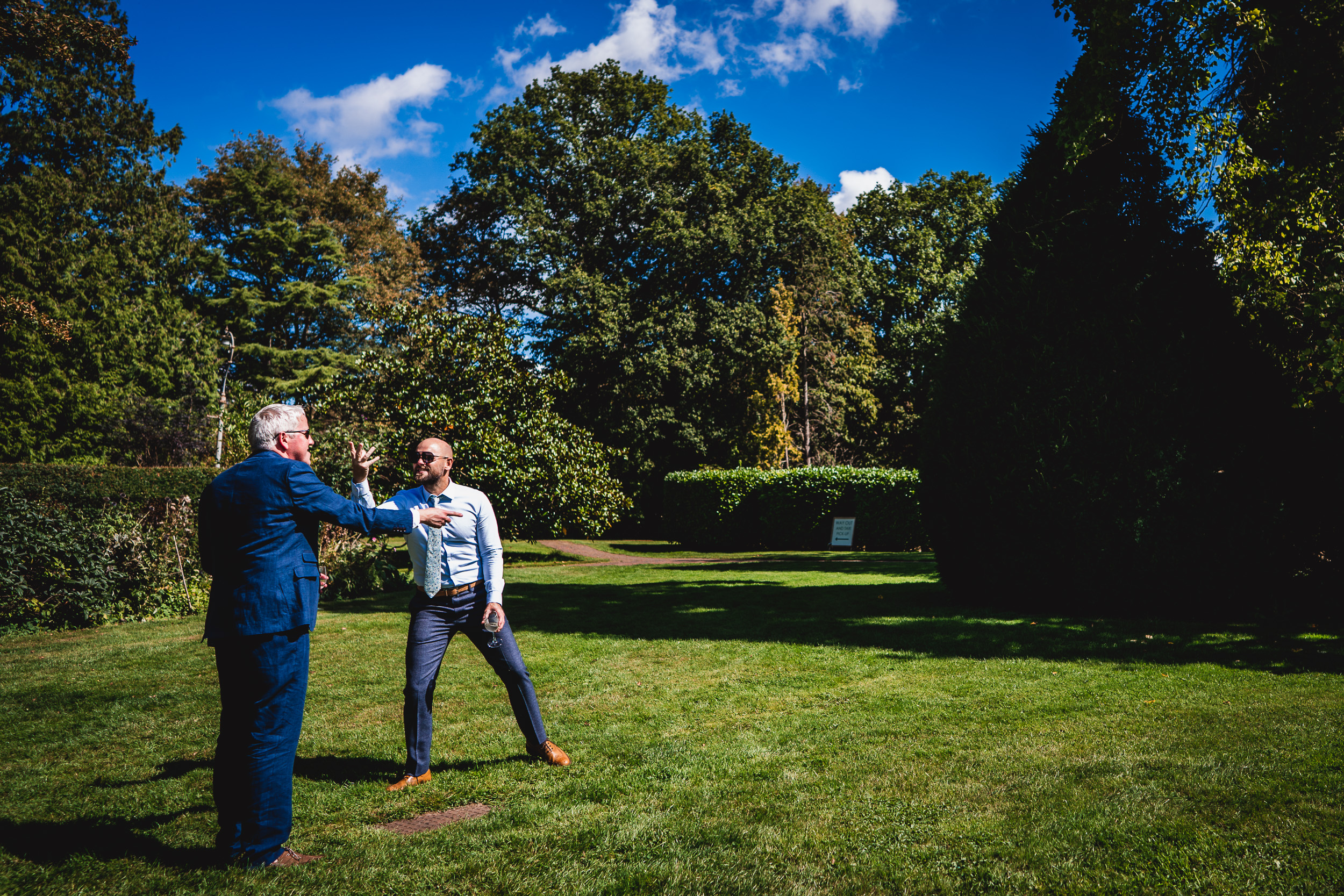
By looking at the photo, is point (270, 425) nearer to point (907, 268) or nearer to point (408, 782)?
point (408, 782)

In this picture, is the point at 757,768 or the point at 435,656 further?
the point at 757,768

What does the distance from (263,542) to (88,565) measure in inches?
421

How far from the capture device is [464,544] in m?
4.84

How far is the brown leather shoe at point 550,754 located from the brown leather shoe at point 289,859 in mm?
1611

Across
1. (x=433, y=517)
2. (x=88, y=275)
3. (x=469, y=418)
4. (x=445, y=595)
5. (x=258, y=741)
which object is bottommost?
(x=258, y=741)

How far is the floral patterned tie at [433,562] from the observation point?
4746 millimetres

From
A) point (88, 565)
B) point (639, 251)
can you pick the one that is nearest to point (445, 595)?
point (88, 565)

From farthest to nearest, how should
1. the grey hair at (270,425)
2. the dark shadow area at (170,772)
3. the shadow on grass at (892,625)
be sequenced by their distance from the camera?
the shadow on grass at (892,625) < the dark shadow area at (170,772) < the grey hair at (270,425)

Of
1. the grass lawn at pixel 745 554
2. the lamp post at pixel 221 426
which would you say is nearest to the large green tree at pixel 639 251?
the grass lawn at pixel 745 554

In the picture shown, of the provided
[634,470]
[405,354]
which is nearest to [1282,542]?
[405,354]

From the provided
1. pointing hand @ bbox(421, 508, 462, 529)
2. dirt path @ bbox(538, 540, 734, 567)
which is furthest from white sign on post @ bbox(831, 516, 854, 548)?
pointing hand @ bbox(421, 508, 462, 529)

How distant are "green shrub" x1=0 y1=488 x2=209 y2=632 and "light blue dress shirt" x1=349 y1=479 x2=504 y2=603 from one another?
956cm

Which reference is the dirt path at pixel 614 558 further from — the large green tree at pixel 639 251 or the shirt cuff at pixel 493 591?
the shirt cuff at pixel 493 591

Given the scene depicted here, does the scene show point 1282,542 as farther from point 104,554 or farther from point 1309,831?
point 104,554
